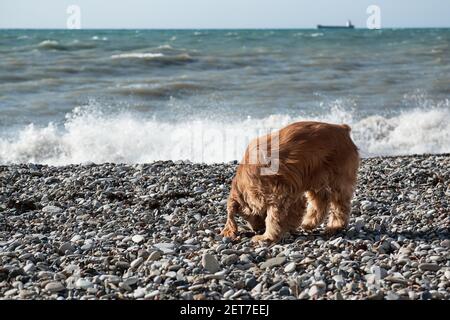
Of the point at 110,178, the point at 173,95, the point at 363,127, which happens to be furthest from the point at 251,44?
the point at 110,178

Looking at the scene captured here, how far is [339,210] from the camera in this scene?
6.05 meters

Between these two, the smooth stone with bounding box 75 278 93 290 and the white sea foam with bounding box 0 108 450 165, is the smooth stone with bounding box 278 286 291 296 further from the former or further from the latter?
the white sea foam with bounding box 0 108 450 165

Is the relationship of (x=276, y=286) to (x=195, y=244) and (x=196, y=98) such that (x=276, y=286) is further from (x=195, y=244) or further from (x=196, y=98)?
(x=196, y=98)

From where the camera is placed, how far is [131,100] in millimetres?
19031

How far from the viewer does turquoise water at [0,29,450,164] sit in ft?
44.0

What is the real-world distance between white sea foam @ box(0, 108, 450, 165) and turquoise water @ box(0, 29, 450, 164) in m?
0.03

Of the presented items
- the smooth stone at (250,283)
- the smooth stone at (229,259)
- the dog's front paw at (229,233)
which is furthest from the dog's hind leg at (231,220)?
the smooth stone at (250,283)

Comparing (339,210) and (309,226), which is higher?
(339,210)

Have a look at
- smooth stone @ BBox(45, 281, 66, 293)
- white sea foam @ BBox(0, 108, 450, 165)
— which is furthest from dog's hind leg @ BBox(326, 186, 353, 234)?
white sea foam @ BBox(0, 108, 450, 165)

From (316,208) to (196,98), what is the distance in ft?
45.7

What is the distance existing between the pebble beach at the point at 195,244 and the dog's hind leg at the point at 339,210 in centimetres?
12

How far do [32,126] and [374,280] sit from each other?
11508 millimetres

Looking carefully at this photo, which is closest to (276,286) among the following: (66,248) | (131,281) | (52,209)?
(131,281)
